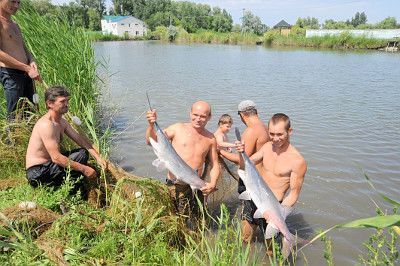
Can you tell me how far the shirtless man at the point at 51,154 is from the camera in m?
4.26

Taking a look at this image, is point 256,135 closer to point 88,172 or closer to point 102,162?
point 102,162

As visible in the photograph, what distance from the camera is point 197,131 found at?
4641mm

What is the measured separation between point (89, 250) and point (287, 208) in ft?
6.75

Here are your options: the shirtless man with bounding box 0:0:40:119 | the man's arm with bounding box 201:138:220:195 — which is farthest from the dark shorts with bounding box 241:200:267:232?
the shirtless man with bounding box 0:0:40:119

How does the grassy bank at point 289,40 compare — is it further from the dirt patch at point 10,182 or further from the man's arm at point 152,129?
the dirt patch at point 10,182

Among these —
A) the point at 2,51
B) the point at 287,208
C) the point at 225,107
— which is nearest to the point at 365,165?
the point at 287,208

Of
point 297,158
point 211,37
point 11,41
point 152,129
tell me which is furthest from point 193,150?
point 211,37

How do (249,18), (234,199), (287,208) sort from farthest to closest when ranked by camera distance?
(249,18)
(234,199)
(287,208)

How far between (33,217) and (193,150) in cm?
201

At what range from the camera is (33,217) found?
340cm

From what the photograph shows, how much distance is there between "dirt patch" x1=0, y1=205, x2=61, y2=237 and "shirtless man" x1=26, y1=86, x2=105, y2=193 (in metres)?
0.77

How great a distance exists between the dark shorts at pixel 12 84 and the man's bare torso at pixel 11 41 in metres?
0.15

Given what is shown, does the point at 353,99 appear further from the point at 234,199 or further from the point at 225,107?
the point at 234,199

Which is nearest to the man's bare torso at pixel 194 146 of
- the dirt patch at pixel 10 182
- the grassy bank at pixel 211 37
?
the dirt patch at pixel 10 182
